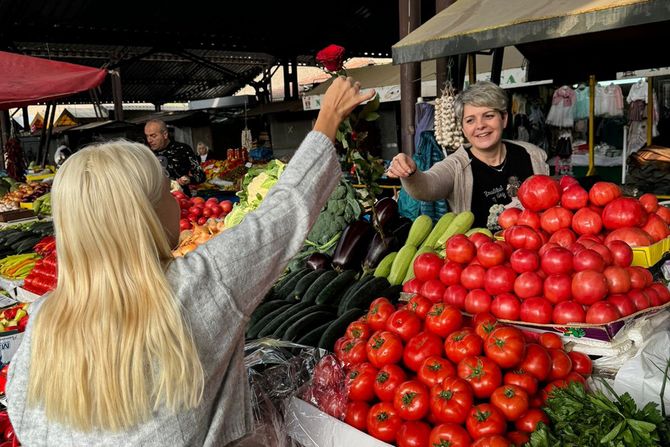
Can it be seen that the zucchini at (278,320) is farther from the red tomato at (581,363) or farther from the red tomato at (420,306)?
the red tomato at (581,363)

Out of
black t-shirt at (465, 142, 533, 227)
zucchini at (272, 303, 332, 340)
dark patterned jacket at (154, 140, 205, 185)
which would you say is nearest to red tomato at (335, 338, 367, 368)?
zucchini at (272, 303, 332, 340)

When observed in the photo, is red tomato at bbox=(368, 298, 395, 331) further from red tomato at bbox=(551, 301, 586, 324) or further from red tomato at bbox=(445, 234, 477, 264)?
red tomato at bbox=(551, 301, 586, 324)

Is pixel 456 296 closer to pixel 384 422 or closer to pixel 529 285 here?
pixel 529 285

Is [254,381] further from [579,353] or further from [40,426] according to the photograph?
[579,353]

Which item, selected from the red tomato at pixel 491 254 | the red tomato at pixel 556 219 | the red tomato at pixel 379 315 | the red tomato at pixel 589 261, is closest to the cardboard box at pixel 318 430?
the red tomato at pixel 379 315

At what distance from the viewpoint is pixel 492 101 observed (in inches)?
126

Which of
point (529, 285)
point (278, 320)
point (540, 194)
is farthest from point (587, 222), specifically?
point (278, 320)

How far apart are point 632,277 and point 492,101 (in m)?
1.45

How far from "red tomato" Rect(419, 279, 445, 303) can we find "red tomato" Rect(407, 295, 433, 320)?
0.08 m

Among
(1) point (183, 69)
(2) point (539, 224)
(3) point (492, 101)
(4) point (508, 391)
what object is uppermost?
(1) point (183, 69)

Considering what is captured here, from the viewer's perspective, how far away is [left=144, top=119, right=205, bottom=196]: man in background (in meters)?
6.52

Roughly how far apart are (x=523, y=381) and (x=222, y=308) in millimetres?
935

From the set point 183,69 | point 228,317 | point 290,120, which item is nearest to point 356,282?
point 228,317

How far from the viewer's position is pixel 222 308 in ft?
4.20
